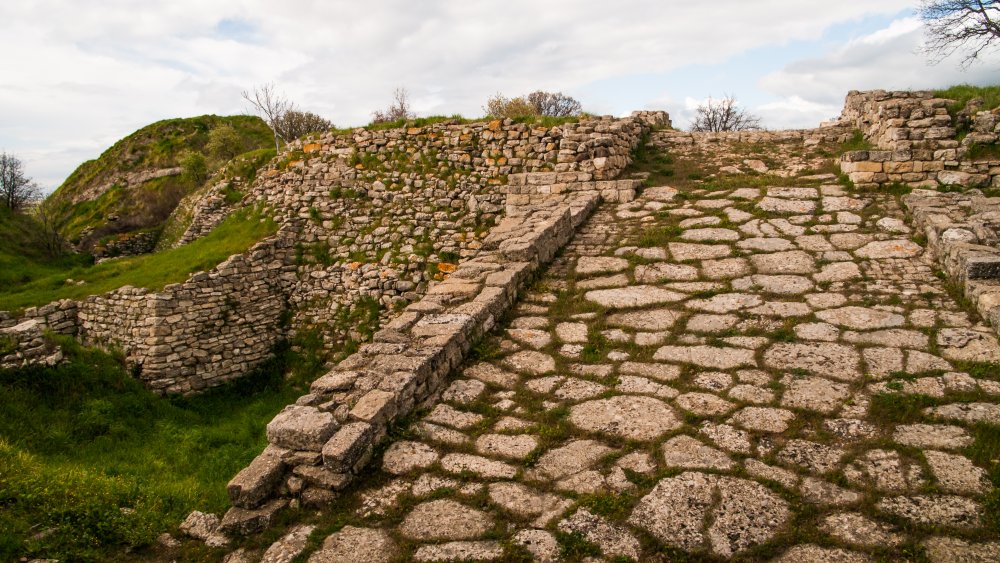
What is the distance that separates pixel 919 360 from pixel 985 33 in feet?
63.9

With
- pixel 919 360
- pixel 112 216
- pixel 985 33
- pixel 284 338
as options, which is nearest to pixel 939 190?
pixel 919 360

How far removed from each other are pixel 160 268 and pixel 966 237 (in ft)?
41.2

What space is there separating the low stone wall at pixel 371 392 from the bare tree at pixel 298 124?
20.3m

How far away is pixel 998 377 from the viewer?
12.3 feet

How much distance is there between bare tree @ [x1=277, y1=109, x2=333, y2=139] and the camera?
79.2 ft

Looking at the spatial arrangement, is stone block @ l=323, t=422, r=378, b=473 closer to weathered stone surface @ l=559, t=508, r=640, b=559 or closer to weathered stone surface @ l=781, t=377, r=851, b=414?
weathered stone surface @ l=559, t=508, r=640, b=559

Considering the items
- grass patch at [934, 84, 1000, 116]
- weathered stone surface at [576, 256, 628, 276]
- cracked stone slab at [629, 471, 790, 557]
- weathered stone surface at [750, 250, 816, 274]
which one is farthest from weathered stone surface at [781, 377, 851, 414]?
grass patch at [934, 84, 1000, 116]

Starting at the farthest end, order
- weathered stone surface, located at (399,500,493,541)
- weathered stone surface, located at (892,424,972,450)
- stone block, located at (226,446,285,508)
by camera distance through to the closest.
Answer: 1. stone block, located at (226,446,285,508)
2. weathered stone surface, located at (892,424,972,450)
3. weathered stone surface, located at (399,500,493,541)

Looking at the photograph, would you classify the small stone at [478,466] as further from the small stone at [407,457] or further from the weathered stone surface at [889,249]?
the weathered stone surface at [889,249]

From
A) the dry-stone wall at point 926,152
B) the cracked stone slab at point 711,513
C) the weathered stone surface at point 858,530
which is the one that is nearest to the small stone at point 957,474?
the weathered stone surface at point 858,530

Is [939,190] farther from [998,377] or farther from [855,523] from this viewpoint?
[855,523]

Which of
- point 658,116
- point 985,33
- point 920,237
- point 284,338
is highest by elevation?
point 985,33

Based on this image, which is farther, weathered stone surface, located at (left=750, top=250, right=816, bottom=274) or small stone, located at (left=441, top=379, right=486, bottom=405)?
weathered stone surface, located at (left=750, top=250, right=816, bottom=274)

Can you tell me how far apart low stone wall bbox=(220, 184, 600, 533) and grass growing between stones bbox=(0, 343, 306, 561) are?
21.2 inches
